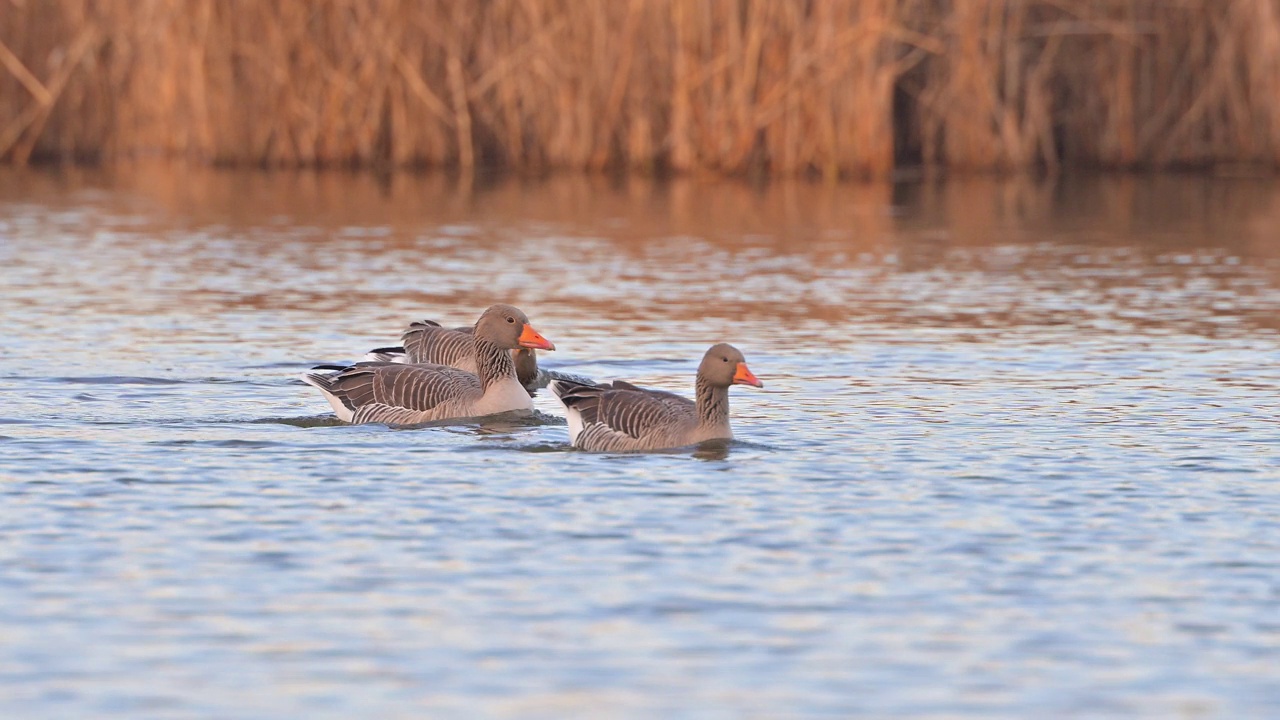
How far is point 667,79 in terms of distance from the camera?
30125 mm

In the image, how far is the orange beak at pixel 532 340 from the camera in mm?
12797

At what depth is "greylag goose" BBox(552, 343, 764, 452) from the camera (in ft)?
37.4

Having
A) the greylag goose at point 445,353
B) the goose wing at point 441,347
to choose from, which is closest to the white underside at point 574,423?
the greylag goose at point 445,353

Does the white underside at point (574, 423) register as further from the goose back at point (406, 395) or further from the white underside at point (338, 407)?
the white underside at point (338, 407)

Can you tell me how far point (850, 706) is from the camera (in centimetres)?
672

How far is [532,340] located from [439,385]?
63 cm

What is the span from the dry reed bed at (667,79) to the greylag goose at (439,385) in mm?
16323

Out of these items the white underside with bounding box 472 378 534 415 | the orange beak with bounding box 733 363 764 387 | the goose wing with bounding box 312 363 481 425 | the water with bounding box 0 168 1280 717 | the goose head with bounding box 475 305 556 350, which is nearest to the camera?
the water with bounding box 0 168 1280 717

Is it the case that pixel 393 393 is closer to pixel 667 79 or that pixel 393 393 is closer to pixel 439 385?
pixel 439 385

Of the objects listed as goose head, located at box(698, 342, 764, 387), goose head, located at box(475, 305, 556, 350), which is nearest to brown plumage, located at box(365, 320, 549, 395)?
goose head, located at box(475, 305, 556, 350)

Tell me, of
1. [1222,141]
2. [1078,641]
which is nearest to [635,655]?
[1078,641]

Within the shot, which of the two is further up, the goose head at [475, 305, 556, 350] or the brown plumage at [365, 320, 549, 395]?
the goose head at [475, 305, 556, 350]

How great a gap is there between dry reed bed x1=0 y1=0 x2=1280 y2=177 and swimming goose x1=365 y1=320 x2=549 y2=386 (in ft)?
47.6

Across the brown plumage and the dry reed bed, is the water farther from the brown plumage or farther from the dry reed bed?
the dry reed bed
